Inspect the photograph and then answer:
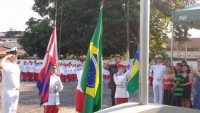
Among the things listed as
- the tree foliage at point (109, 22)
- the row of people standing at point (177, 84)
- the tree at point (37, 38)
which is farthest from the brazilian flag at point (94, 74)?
the tree at point (37, 38)

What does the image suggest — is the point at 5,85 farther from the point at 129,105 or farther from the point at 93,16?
the point at 93,16

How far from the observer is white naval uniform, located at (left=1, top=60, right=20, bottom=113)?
21.0 feet

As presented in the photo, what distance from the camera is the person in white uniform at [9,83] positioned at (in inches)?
252

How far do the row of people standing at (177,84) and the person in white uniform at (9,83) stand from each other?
13.9ft

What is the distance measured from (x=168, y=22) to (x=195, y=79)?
22996 millimetres

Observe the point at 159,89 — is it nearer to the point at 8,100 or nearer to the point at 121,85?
the point at 121,85

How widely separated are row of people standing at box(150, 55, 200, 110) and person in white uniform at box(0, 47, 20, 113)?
422 cm

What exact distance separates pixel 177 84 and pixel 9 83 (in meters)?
4.48

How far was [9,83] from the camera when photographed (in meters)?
6.46

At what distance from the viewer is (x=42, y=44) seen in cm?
3072

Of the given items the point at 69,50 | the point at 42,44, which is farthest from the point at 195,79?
the point at 42,44

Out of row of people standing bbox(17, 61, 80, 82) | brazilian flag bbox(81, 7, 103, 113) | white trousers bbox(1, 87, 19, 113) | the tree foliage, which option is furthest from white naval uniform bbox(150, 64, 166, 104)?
the tree foliage

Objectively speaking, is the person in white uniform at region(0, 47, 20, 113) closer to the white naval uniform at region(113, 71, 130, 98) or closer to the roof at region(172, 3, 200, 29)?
the white naval uniform at region(113, 71, 130, 98)

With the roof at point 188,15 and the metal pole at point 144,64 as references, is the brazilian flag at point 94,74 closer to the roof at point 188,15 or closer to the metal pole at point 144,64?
the metal pole at point 144,64
